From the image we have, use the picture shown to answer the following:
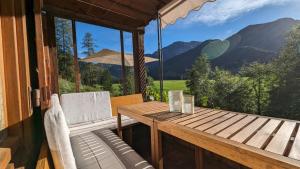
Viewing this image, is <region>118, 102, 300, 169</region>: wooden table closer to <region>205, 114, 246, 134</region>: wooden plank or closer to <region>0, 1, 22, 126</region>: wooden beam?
<region>205, 114, 246, 134</region>: wooden plank

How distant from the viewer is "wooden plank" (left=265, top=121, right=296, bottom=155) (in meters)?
0.88

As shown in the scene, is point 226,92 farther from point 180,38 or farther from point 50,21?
point 180,38

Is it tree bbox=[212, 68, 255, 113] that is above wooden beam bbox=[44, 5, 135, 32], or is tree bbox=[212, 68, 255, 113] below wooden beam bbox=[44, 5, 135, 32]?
below

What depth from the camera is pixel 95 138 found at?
201 cm

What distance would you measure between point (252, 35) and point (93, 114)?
316 inches

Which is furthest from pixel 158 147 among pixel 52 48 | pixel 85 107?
pixel 52 48

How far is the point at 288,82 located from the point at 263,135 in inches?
155

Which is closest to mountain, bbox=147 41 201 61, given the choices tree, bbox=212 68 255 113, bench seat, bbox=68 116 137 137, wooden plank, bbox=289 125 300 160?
tree, bbox=212 68 255 113

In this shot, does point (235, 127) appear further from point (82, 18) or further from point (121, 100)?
point (82, 18)

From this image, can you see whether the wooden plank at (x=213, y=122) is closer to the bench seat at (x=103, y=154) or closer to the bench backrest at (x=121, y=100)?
the bench seat at (x=103, y=154)

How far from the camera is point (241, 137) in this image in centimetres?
104

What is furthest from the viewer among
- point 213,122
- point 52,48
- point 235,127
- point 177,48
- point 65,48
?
point 177,48

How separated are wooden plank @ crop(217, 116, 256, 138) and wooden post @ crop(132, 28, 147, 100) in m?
3.23

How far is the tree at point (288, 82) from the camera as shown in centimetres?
392
